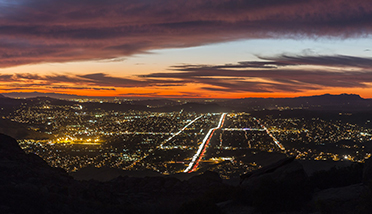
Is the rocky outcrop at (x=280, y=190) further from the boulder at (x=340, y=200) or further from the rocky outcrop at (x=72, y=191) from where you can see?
the rocky outcrop at (x=72, y=191)

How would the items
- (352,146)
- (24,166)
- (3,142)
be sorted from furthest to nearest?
(352,146) → (3,142) → (24,166)

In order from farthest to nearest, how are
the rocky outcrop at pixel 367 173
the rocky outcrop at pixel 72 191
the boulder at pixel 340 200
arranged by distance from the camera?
the rocky outcrop at pixel 72 191, the rocky outcrop at pixel 367 173, the boulder at pixel 340 200

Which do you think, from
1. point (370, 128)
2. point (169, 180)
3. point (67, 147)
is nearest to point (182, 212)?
point (169, 180)

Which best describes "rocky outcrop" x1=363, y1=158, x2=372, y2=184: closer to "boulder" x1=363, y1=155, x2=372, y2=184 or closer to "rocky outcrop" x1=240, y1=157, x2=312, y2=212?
"boulder" x1=363, y1=155, x2=372, y2=184

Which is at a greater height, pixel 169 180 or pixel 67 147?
pixel 169 180

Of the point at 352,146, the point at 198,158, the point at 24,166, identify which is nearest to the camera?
the point at 24,166

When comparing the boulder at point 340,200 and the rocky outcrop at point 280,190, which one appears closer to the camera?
the boulder at point 340,200

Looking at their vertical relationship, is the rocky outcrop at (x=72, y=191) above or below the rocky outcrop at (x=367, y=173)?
below

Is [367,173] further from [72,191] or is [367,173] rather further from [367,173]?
[72,191]

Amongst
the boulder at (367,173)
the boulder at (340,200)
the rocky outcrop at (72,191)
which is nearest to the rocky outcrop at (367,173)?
the boulder at (367,173)

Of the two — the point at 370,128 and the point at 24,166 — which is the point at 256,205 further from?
the point at 370,128

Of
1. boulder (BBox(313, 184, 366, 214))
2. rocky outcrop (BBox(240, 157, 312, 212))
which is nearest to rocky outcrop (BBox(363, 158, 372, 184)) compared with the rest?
boulder (BBox(313, 184, 366, 214))
